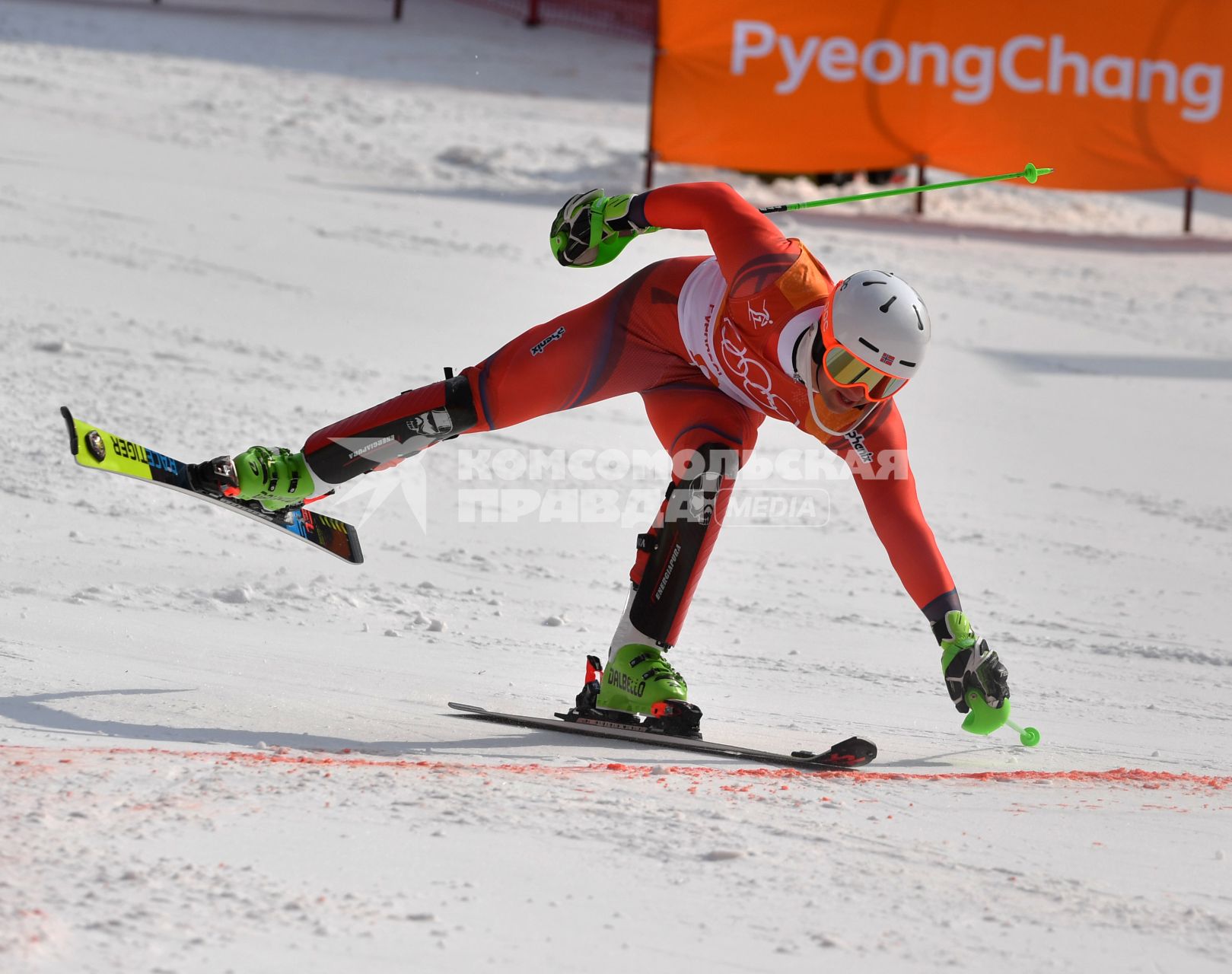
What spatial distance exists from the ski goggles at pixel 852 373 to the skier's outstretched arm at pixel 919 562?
15cm

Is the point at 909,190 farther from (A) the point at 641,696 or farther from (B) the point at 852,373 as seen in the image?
(A) the point at 641,696

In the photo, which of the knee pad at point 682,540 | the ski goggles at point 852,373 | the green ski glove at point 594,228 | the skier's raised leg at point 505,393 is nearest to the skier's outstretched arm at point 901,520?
the ski goggles at point 852,373

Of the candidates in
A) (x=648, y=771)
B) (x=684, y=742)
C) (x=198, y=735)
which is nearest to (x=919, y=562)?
(x=684, y=742)

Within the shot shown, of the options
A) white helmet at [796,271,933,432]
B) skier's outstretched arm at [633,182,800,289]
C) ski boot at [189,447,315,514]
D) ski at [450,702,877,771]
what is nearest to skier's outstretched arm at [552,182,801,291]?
skier's outstretched arm at [633,182,800,289]

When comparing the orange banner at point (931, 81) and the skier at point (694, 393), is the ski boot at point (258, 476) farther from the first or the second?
the orange banner at point (931, 81)

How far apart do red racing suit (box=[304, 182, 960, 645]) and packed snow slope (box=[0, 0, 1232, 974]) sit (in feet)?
1.82

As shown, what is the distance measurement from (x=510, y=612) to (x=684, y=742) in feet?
4.80

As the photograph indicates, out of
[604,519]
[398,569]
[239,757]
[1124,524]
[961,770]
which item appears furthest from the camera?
[1124,524]

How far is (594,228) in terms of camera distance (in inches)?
169

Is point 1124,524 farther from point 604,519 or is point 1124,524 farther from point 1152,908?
point 1152,908

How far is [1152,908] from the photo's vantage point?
283 cm

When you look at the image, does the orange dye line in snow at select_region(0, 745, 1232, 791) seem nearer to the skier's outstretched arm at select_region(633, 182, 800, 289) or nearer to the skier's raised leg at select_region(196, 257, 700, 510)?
the skier's raised leg at select_region(196, 257, 700, 510)

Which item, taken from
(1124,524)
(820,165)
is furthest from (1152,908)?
(820,165)

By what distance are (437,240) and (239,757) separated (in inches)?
271
